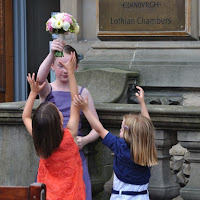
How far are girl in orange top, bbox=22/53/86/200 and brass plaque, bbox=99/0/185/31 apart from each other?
2.00m

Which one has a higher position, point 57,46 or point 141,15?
point 141,15

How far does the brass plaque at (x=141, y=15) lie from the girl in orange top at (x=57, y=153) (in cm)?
200

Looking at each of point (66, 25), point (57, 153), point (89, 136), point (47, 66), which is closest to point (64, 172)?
point (57, 153)

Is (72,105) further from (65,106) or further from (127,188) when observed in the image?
(127,188)

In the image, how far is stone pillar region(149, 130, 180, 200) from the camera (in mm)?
5101

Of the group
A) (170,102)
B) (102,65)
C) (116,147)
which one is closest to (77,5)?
(102,65)

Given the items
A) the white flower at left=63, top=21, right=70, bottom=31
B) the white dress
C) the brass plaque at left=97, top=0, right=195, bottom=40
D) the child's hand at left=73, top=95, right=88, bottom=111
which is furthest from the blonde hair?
the brass plaque at left=97, top=0, right=195, bottom=40

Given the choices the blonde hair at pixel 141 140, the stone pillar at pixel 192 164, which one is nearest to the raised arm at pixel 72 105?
the blonde hair at pixel 141 140

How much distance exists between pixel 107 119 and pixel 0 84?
532 centimetres

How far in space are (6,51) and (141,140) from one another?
5994mm

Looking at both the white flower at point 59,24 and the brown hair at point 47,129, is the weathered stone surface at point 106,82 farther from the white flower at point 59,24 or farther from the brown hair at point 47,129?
the brown hair at point 47,129

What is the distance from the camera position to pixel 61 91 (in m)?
5.21

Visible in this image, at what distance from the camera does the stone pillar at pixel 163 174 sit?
5.10 m

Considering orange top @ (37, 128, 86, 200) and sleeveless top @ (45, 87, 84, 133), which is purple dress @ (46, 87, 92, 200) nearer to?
sleeveless top @ (45, 87, 84, 133)
